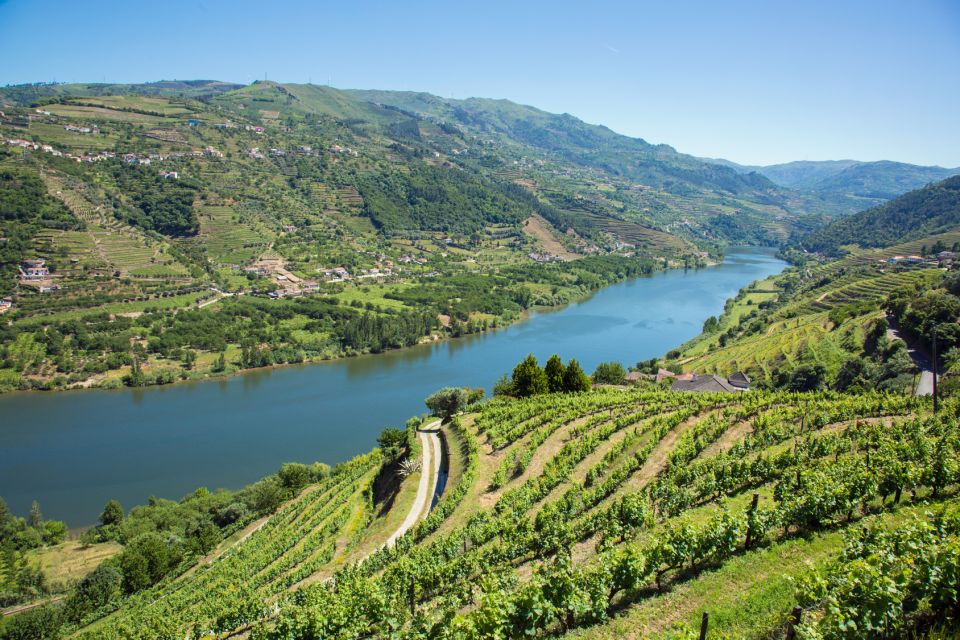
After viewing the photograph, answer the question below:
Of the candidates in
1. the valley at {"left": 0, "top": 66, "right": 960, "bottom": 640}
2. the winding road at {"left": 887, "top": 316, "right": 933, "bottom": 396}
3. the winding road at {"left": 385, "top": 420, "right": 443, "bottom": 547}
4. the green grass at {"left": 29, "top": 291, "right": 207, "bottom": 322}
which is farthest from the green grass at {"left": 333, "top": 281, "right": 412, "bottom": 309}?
the winding road at {"left": 887, "top": 316, "right": 933, "bottom": 396}

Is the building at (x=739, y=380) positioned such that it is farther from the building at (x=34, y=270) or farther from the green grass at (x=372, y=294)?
the building at (x=34, y=270)

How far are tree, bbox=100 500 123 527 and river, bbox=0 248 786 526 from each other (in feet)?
7.88

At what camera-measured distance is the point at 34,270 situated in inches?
2363

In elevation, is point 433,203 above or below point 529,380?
above

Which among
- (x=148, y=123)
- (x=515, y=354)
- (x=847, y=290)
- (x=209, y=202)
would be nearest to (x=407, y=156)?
(x=148, y=123)

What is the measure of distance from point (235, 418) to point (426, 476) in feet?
87.7

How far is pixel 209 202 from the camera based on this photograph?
92.1 meters

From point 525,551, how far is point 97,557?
25.2 m

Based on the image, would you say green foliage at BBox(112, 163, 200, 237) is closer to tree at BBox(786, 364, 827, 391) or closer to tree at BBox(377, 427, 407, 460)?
tree at BBox(377, 427, 407, 460)

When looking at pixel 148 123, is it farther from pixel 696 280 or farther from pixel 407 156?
pixel 696 280

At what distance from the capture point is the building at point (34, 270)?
59.5 metres

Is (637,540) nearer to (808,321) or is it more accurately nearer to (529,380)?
(529,380)

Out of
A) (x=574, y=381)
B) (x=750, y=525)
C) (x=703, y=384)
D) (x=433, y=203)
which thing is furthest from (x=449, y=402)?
(x=433, y=203)

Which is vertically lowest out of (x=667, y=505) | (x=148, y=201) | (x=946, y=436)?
(x=667, y=505)
